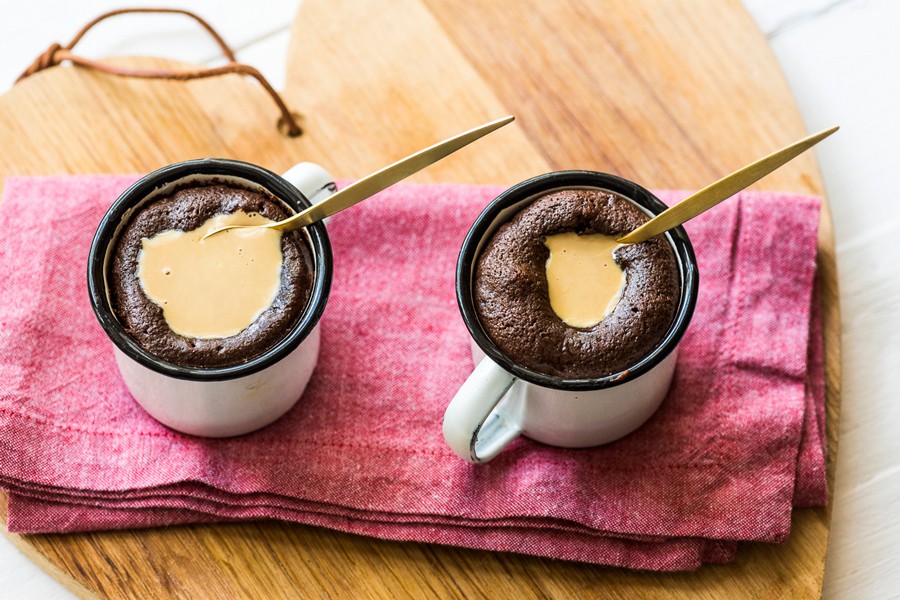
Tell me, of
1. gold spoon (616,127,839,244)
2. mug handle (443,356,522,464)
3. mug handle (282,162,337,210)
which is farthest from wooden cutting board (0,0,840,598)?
mug handle (443,356,522,464)

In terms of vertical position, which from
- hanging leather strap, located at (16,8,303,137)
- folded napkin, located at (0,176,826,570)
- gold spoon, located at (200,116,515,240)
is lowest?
folded napkin, located at (0,176,826,570)

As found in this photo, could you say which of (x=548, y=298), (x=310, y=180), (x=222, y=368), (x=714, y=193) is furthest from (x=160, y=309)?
(x=714, y=193)

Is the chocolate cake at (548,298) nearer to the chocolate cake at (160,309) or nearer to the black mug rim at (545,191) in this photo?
the black mug rim at (545,191)

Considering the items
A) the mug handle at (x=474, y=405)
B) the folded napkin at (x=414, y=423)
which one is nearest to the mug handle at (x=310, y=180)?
the folded napkin at (x=414, y=423)

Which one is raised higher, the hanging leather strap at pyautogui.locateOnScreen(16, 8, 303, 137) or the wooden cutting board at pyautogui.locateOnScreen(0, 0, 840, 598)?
the hanging leather strap at pyautogui.locateOnScreen(16, 8, 303, 137)

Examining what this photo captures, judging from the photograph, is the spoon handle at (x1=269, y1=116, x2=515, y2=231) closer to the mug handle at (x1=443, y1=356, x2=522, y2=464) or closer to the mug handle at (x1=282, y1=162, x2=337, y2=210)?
the mug handle at (x1=282, y1=162, x2=337, y2=210)

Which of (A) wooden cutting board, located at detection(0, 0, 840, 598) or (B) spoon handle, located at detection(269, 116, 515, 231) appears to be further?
(A) wooden cutting board, located at detection(0, 0, 840, 598)

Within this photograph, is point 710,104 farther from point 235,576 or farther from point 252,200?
point 235,576

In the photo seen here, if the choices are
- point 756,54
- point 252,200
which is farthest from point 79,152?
point 756,54
